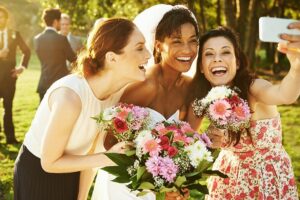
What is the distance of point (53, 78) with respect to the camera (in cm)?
837

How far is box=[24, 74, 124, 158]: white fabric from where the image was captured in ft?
10.5

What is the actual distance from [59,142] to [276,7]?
21309mm

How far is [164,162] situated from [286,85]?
117 cm

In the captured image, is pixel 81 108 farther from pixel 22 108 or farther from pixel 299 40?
pixel 22 108

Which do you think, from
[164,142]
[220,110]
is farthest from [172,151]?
[220,110]

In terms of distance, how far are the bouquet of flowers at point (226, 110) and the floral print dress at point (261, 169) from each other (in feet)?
2.08

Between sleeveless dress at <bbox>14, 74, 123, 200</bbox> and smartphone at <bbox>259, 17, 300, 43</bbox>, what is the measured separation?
47.0 inches

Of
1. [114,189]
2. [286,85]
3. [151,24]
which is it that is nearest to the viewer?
[286,85]

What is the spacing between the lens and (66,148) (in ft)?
10.7

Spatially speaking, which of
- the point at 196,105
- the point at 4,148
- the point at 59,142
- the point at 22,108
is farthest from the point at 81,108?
the point at 22,108

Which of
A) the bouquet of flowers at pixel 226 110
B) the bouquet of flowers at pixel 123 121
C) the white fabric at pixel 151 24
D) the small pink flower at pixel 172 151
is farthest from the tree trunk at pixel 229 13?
the small pink flower at pixel 172 151

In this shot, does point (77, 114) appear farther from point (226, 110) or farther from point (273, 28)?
point (273, 28)

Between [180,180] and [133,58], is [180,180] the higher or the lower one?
the lower one

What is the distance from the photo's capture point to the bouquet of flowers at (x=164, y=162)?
9.29ft
